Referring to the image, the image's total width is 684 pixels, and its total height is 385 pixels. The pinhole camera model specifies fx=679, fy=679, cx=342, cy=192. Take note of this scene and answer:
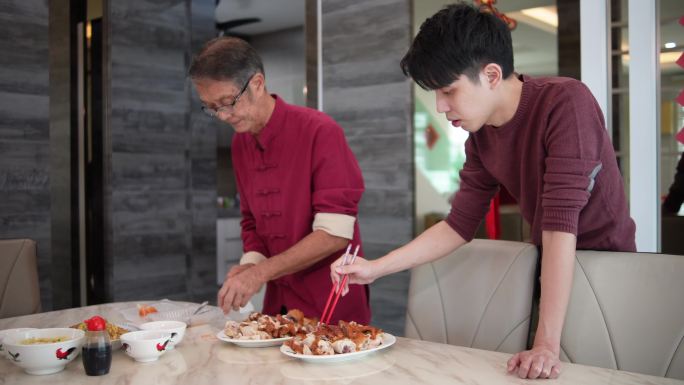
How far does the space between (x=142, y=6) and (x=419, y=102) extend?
208 centimetres

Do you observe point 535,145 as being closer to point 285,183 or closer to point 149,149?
point 285,183

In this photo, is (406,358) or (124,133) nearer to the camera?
(406,358)

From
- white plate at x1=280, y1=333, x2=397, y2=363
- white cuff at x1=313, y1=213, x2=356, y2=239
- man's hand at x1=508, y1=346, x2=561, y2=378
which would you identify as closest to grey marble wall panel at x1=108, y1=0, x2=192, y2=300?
white cuff at x1=313, y1=213, x2=356, y2=239

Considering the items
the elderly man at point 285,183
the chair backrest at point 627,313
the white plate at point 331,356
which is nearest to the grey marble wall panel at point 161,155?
the elderly man at point 285,183

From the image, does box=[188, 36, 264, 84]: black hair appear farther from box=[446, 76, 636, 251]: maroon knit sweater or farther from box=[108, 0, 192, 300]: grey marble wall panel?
box=[108, 0, 192, 300]: grey marble wall panel

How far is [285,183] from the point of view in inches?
84.6

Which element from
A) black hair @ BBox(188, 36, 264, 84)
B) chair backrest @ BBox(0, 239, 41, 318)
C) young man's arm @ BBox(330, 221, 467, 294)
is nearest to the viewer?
young man's arm @ BBox(330, 221, 467, 294)

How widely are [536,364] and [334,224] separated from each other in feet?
2.91

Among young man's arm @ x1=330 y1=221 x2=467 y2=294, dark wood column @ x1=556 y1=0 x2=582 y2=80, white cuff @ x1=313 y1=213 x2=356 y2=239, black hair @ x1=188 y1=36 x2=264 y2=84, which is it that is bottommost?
young man's arm @ x1=330 y1=221 x2=467 y2=294

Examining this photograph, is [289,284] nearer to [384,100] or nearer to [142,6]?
[384,100]

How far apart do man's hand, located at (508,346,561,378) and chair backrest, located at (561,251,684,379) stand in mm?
272

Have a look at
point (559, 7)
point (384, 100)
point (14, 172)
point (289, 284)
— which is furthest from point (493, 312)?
point (14, 172)

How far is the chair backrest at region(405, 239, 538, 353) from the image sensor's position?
5.62 feet

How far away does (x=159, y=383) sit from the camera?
1.28 m
